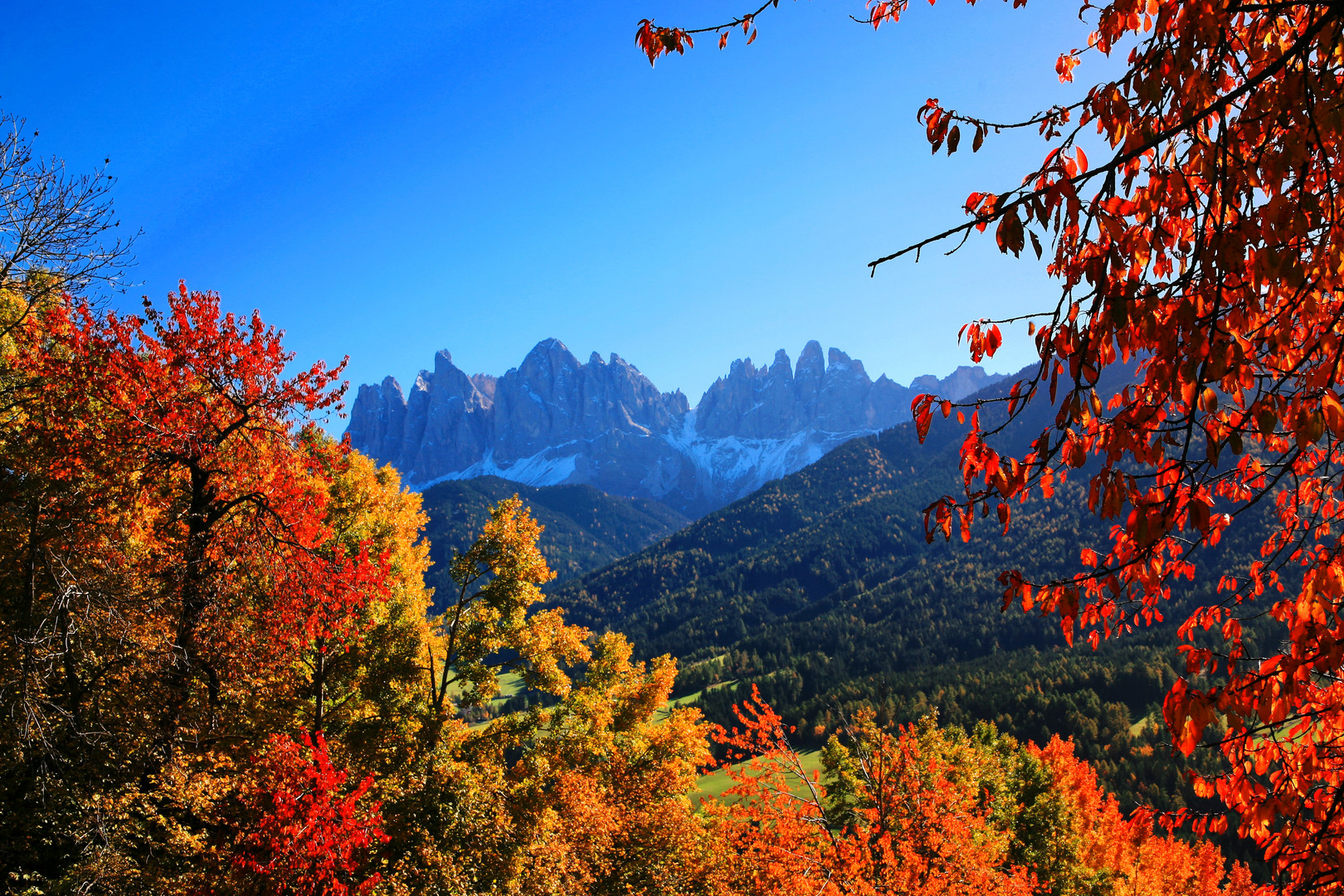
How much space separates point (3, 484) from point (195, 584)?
3.43 m

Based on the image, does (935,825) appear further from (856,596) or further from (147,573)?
(856,596)

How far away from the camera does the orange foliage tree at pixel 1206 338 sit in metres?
2.46

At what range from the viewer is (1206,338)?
256 cm

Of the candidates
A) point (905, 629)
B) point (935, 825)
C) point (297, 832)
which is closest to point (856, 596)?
point (905, 629)

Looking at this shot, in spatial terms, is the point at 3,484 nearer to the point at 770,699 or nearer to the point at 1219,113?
the point at 1219,113

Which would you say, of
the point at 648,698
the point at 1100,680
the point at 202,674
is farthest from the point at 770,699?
the point at 202,674

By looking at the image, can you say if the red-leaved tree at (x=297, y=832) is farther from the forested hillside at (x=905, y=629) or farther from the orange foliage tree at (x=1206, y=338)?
the forested hillside at (x=905, y=629)

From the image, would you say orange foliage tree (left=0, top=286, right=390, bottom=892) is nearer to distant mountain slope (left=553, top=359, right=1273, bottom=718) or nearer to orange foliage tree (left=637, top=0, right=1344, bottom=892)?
orange foliage tree (left=637, top=0, right=1344, bottom=892)

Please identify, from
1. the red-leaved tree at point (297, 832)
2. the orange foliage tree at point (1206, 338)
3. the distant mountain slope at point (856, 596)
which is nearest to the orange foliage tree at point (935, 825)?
the orange foliage tree at point (1206, 338)

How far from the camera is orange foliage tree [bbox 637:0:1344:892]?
2455 mm

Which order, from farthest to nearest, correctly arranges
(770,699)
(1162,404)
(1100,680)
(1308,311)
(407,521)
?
(770,699) < (1100,680) < (407,521) < (1308,311) < (1162,404)

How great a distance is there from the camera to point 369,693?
15422 mm

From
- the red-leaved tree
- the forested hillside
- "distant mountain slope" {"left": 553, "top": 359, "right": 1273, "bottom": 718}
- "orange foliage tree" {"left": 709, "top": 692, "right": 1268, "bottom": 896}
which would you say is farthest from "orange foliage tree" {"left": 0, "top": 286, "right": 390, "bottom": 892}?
"distant mountain slope" {"left": 553, "top": 359, "right": 1273, "bottom": 718}

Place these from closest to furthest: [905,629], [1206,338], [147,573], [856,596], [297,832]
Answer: [1206,338], [297,832], [147,573], [905,629], [856,596]
